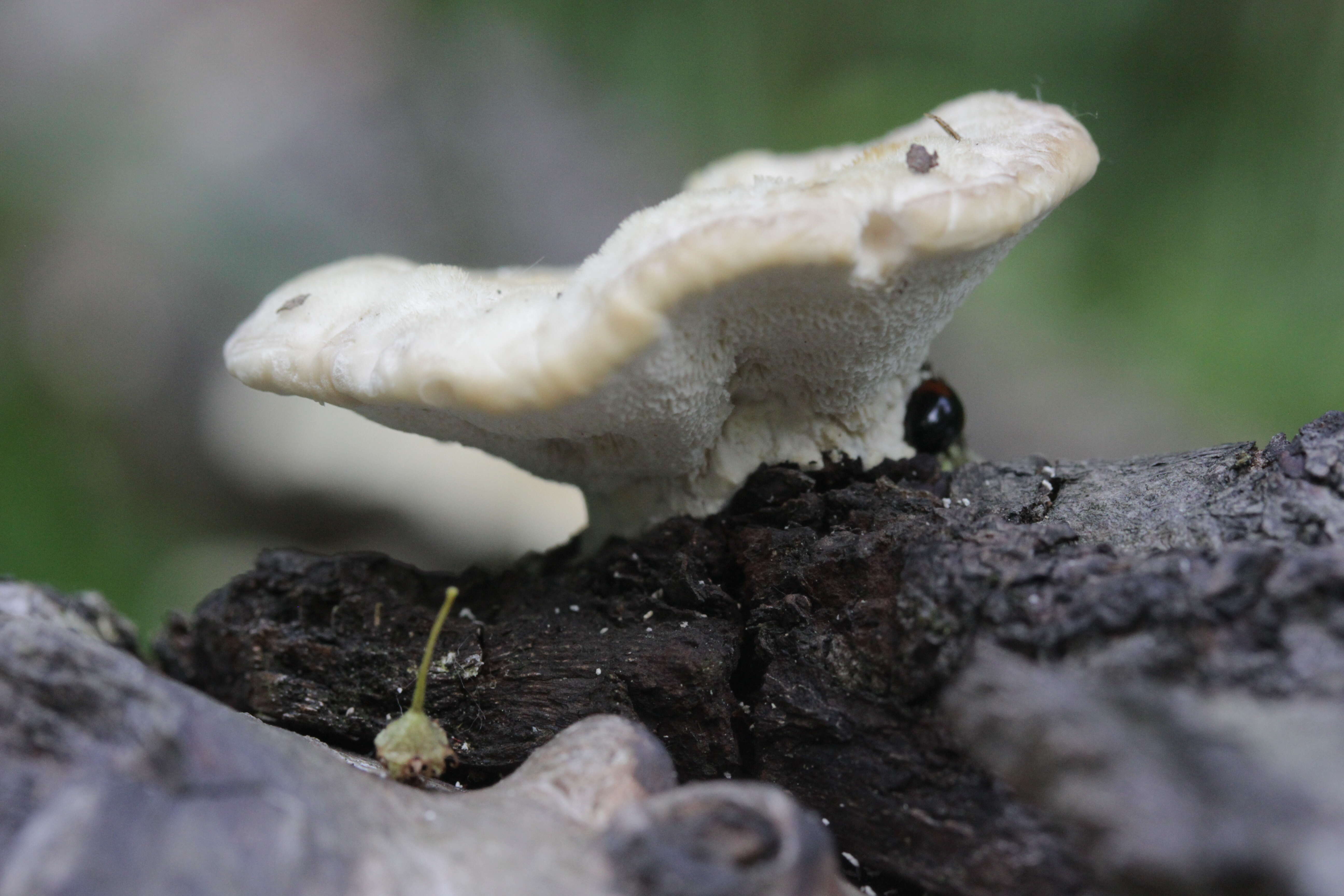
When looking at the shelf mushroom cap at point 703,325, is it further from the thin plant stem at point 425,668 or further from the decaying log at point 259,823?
the decaying log at point 259,823

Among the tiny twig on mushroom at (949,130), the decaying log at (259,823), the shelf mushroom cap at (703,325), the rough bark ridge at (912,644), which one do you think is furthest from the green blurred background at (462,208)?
the decaying log at (259,823)

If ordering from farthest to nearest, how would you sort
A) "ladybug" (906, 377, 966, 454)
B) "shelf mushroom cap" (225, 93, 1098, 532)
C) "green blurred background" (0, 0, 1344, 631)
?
"green blurred background" (0, 0, 1344, 631) < "ladybug" (906, 377, 966, 454) < "shelf mushroom cap" (225, 93, 1098, 532)

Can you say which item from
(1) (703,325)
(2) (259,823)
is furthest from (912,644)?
(2) (259,823)

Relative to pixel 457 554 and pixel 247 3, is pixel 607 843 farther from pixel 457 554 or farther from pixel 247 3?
pixel 247 3

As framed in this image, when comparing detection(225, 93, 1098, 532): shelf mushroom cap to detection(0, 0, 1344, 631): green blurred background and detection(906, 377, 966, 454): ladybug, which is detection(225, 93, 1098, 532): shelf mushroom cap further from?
detection(0, 0, 1344, 631): green blurred background

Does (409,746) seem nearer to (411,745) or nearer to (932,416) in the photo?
(411,745)

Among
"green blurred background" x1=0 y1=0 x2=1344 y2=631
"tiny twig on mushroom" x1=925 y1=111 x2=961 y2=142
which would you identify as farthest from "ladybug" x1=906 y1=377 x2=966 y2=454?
"green blurred background" x1=0 y1=0 x2=1344 y2=631
